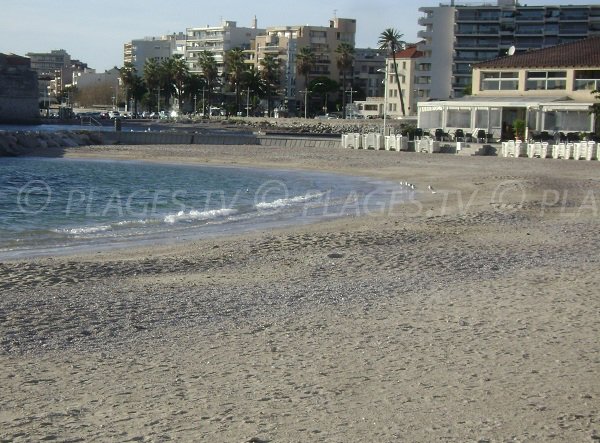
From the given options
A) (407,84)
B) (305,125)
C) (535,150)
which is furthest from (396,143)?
(407,84)

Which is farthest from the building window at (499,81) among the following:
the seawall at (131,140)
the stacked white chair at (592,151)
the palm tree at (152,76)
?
the palm tree at (152,76)

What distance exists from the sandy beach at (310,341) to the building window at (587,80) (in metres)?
36.7

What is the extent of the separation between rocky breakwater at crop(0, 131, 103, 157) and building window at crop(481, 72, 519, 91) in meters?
24.7

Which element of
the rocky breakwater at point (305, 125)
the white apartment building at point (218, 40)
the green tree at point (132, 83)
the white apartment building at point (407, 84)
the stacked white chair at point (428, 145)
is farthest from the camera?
the white apartment building at point (218, 40)

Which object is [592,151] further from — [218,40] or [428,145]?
[218,40]

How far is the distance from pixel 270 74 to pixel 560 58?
256ft

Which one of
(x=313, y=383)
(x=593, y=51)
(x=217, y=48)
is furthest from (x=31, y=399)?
(x=217, y=48)

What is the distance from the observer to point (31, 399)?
227 inches

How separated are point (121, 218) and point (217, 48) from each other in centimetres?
14287

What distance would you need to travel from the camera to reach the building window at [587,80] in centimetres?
4834

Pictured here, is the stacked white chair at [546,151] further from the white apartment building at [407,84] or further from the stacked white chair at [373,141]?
the white apartment building at [407,84]

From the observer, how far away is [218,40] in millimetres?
157625

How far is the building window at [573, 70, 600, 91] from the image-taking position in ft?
159

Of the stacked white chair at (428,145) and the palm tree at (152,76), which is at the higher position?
the palm tree at (152,76)
